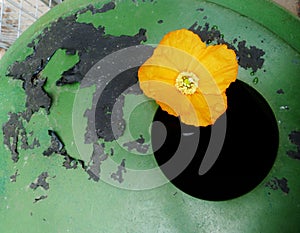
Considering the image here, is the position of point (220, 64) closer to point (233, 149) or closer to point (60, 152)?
point (233, 149)

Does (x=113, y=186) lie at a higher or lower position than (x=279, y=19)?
lower

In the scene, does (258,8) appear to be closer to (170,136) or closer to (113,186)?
(170,136)

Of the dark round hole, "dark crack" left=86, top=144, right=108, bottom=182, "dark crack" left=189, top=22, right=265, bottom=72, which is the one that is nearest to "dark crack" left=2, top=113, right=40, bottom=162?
"dark crack" left=86, top=144, right=108, bottom=182

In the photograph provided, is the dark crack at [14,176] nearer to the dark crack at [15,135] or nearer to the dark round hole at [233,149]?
the dark crack at [15,135]

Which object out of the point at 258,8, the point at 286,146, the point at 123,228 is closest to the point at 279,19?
the point at 258,8

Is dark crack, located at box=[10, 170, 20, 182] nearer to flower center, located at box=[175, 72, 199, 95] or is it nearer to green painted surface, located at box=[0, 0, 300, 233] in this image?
green painted surface, located at box=[0, 0, 300, 233]

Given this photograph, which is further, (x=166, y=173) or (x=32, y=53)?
(x=32, y=53)

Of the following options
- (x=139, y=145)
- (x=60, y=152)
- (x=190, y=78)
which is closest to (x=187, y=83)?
(x=190, y=78)
